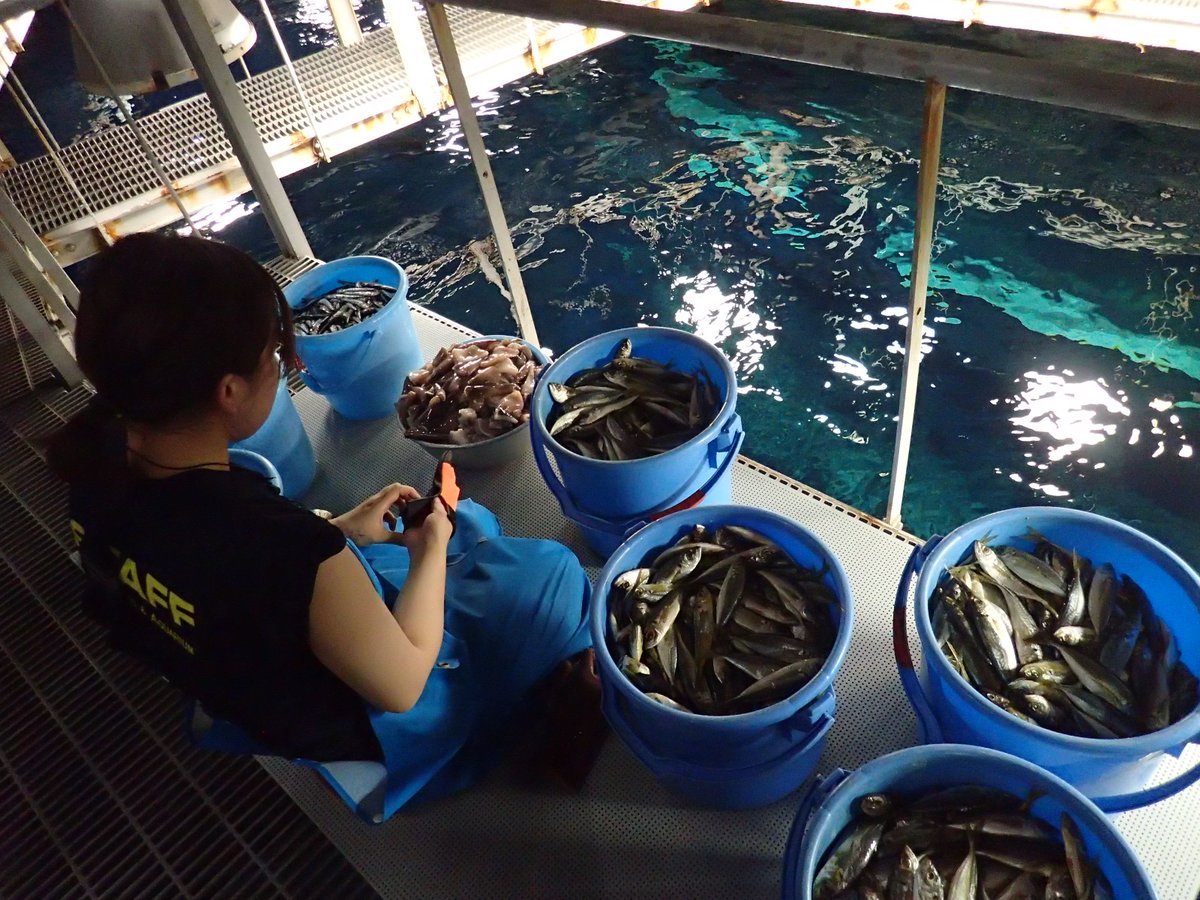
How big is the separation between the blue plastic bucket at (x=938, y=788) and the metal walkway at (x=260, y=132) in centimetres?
562

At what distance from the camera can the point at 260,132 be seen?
6367 mm

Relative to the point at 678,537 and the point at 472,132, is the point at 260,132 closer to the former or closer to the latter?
the point at 472,132

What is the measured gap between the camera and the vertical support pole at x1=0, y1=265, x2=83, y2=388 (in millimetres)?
3423

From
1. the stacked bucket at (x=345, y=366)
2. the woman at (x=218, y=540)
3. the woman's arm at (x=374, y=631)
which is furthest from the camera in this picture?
the stacked bucket at (x=345, y=366)

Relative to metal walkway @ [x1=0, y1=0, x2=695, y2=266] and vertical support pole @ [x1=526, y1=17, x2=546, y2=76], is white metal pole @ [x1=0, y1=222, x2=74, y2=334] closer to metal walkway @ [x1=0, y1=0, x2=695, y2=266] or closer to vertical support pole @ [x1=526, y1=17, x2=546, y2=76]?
metal walkway @ [x1=0, y1=0, x2=695, y2=266]

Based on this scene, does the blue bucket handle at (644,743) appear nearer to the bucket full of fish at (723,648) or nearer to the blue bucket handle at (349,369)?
the bucket full of fish at (723,648)

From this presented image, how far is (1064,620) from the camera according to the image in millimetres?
1736

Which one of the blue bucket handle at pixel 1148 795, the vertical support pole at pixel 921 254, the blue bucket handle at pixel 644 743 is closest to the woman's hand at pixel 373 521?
the blue bucket handle at pixel 644 743

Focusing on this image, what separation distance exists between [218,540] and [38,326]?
3.21 meters

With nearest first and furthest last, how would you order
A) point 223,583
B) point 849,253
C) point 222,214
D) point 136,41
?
point 223,583
point 136,41
point 849,253
point 222,214

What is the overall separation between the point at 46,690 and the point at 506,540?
180 cm

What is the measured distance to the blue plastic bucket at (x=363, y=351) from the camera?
121 inches

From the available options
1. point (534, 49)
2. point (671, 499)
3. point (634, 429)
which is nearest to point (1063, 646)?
point (671, 499)

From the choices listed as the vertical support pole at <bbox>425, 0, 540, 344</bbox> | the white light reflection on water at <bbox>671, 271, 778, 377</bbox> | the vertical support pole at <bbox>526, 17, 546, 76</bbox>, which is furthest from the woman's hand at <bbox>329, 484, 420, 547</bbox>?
the vertical support pole at <bbox>526, 17, 546, 76</bbox>
